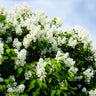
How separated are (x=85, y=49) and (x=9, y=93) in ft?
12.0

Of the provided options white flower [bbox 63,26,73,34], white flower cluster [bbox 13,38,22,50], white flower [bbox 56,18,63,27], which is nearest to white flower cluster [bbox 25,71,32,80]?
white flower cluster [bbox 13,38,22,50]

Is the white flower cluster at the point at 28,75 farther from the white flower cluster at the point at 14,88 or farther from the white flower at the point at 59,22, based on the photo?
the white flower at the point at 59,22

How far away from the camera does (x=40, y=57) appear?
6426mm

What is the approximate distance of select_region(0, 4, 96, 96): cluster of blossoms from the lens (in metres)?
4.74

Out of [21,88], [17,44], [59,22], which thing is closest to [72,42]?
[59,22]

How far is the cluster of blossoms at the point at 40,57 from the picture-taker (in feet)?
15.6

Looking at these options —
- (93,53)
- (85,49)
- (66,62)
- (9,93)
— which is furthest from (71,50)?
(9,93)

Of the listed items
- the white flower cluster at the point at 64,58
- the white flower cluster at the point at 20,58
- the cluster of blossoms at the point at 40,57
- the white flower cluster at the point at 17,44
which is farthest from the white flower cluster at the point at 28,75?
the white flower cluster at the point at 17,44

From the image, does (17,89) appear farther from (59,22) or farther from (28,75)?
(59,22)

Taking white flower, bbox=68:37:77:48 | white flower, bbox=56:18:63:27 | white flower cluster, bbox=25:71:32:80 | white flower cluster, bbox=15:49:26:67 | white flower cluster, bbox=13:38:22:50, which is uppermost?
white flower, bbox=56:18:63:27

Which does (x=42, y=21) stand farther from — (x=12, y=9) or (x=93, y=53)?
(x=93, y=53)

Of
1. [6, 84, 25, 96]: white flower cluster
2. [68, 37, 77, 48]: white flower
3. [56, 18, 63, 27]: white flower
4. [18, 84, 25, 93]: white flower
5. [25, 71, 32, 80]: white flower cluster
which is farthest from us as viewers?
[56, 18, 63, 27]: white flower

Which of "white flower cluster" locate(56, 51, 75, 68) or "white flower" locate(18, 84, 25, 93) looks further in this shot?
"white flower cluster" locate(56, 51, 75, 68)

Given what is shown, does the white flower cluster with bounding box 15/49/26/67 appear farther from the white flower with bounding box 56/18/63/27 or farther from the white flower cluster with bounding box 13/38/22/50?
the white flower with bounding box 56/18/63/27
